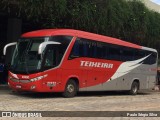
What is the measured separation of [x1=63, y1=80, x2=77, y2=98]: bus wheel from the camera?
20203 millimetres

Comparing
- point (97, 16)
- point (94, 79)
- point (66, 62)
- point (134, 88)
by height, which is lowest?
point (134, 88)

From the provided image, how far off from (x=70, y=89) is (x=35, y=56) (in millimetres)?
2791

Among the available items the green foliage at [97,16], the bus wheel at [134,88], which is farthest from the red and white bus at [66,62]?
the green foliage at [97,16]

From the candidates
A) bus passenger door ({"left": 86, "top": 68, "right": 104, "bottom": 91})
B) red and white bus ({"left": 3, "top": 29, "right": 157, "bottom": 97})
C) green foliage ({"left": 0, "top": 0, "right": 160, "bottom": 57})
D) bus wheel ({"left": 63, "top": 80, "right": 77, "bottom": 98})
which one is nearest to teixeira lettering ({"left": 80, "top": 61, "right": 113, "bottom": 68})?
red and white bus ({"left": 3, "top": 29, "right": 157, "bottom": 97})

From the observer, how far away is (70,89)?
20422 mm

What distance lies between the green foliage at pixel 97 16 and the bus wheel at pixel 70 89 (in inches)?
197

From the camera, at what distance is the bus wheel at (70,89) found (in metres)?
20.2

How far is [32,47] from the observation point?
19250 millimetres

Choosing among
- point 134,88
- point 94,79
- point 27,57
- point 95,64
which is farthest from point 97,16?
point 27,57

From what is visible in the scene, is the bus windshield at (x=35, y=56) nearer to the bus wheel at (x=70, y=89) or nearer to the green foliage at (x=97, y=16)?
the bus wheel at (x=70, y=89)

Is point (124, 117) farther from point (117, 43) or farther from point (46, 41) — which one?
point (117, 43)

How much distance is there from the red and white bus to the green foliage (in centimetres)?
299

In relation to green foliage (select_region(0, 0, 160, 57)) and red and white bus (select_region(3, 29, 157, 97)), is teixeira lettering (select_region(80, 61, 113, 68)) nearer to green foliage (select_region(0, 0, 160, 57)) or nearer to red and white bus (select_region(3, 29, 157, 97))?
red and white bus (select_region(3, 29, 157, 97))

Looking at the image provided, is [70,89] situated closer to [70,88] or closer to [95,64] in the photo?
[70,88]
